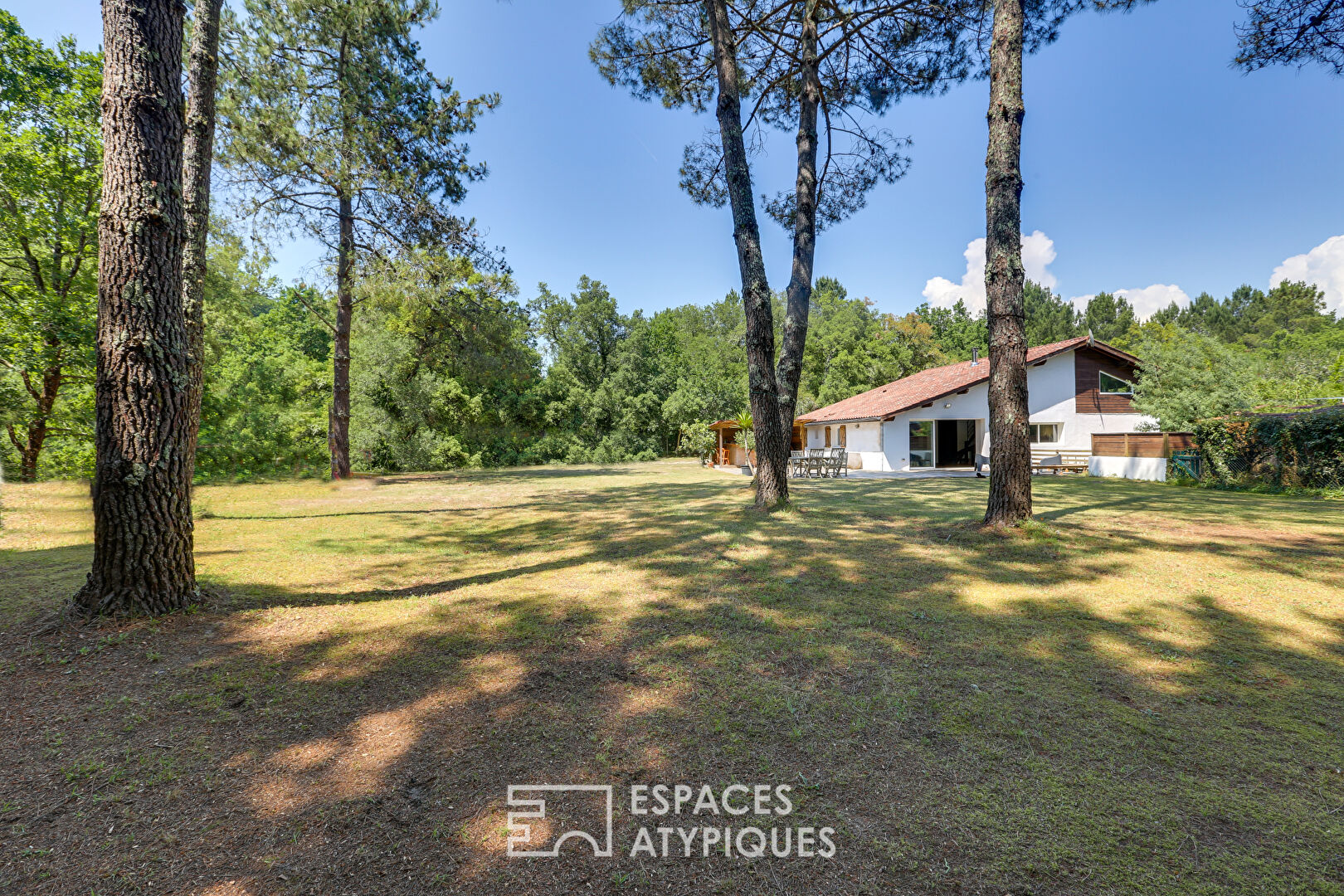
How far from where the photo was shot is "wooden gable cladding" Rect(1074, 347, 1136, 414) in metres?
22.0

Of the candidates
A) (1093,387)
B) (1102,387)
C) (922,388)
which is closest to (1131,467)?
(1093,387)

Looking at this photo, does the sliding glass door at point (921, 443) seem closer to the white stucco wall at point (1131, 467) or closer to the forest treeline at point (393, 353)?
the white stucco wall at point (1131, 467)

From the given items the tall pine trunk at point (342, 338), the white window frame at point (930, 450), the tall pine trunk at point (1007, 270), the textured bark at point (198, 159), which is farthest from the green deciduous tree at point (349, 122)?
the white window frame at point (930, 450)

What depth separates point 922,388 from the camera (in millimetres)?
23688

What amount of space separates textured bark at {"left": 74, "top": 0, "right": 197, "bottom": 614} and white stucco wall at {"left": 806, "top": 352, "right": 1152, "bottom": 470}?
2230 centimetres

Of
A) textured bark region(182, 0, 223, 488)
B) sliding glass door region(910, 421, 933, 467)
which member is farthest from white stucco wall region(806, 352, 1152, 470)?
textured bark region(182, 0, 223, 488)

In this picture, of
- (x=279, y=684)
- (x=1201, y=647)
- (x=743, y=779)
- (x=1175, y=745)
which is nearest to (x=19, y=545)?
(x=279, y=684)

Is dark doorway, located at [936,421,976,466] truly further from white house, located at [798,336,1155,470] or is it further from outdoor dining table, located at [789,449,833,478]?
outdoor dining table, located at [789,449,833,478]

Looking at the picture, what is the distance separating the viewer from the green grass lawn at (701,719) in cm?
187

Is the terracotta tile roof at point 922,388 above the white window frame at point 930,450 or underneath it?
above

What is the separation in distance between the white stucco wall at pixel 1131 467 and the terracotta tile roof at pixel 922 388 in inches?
177

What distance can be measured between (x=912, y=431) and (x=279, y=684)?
25.3m

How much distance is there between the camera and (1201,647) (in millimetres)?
3725

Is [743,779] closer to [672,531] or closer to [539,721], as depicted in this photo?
[539,721]
